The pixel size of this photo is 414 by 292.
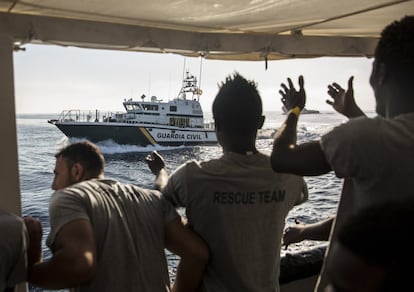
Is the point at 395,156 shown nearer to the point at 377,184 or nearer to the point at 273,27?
the point at 377,184

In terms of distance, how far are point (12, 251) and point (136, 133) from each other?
2585 cm

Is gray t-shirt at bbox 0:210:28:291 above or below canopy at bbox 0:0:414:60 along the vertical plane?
below

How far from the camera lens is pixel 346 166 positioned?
1.08 metres

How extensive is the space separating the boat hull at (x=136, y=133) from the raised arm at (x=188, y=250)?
24.8 m

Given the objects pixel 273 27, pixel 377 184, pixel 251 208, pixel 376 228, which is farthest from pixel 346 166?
pixel 273 27

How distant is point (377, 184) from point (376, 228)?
49 cm

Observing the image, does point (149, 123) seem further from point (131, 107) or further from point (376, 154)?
point (376, 154)

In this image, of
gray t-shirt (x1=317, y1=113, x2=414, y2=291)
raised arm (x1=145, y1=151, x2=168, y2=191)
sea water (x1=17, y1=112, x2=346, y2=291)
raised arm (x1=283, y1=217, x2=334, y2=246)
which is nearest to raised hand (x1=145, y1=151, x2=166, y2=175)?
raised arm (x1=145, y1=151, x2=168, y2=191)

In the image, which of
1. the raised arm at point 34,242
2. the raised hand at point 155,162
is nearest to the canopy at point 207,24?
the raised hand at point 155,162

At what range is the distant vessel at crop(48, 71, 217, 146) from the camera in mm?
25984

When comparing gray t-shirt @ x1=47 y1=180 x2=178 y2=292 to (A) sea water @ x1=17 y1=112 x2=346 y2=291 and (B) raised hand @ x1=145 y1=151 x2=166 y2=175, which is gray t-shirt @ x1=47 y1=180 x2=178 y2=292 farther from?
(A) sea water @ x1=17 y1=112 x2=346 y2=291

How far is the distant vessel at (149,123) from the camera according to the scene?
25984 millimetres

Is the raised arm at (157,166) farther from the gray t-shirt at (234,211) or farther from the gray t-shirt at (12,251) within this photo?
the gray t-shirt at (12,251)

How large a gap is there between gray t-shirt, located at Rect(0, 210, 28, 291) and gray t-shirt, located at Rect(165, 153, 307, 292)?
1.47 ft
